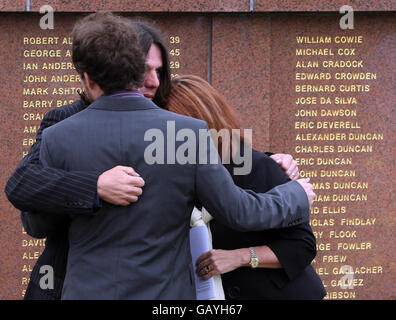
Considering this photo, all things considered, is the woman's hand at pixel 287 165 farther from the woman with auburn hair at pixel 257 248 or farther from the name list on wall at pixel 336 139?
the name list on wall at pixel 336 139

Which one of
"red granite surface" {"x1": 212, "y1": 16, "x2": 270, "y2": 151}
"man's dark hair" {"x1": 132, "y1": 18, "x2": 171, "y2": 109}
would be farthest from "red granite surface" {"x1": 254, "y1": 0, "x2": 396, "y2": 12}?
"man's dark hair" {"x1": 132, "y1": 18, "x2": 171, "y2": 109}

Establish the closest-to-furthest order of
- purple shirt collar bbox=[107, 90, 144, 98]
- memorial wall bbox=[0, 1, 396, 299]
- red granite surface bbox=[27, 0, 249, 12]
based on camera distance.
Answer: purple shirt collar bbox=[107, 90, 144, 98]
red granite surface bbox=[27, 0, 249, 12]
memorial wall bbox=[0, 1, 396, 299]

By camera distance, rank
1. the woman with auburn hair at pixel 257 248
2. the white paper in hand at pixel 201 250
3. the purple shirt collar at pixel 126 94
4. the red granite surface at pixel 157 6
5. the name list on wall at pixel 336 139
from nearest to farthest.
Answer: the purple shirt collar at pixel 126 94, the white paper in hand at pixel 201 250, the woman with auburn hair at pixel 257 248, the red granite surface at pixel 157 6, the name list on wall at pixel 336 139

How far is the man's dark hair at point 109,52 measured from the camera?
178cm

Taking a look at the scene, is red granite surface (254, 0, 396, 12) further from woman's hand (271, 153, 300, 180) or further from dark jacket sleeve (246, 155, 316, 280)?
dark jacket sleeve (246, 155, 316, 280)

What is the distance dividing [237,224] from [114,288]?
Result: 0.45m

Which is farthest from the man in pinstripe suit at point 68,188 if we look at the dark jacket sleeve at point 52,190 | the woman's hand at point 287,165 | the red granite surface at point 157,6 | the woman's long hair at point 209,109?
the red granite surface at point 157,6

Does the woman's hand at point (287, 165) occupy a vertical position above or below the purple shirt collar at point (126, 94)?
below

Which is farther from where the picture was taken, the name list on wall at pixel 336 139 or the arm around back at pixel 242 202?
the name list on wall at pixel 336 139

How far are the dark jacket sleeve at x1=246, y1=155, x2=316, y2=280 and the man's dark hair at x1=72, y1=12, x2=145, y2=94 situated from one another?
0.67m

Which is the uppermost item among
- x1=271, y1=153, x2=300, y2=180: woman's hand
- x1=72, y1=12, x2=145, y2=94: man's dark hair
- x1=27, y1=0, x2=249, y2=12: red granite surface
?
x1=27, y1=0, x2=249, y2=12: red granite surface

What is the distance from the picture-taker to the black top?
222cm

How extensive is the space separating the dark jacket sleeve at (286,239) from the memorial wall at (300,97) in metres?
2.18

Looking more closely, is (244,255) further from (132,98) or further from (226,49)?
(226,49)
